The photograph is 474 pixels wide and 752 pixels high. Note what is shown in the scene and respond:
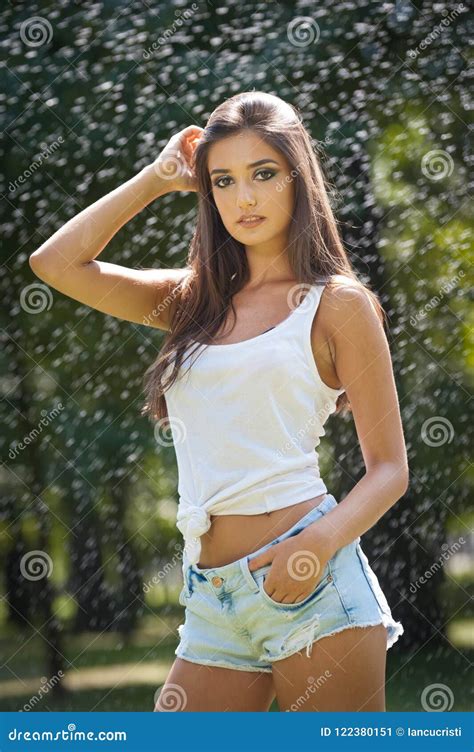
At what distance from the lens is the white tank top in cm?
218

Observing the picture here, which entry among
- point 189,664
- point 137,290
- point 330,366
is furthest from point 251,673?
point 137,290

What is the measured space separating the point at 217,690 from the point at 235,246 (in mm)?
937

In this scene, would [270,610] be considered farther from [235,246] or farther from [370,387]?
[235,246]

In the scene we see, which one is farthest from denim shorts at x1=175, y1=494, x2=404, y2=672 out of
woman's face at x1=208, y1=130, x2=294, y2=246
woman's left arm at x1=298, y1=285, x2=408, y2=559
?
woman's face at x1=208, y1=130, x2=294, y2=246

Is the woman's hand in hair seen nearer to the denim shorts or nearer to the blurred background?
the denim shorts

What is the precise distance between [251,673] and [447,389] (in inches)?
228

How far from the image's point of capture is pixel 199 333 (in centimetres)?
239

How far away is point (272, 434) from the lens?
2.19 meters

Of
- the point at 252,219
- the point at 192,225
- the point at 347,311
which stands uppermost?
the point at 252,219

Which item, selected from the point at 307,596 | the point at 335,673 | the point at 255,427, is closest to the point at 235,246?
the point at 255,427

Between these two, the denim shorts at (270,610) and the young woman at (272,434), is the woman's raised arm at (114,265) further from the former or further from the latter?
the denim shorts at (270,610)

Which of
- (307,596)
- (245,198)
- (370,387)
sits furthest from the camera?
(245,198)

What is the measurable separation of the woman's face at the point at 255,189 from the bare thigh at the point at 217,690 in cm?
88

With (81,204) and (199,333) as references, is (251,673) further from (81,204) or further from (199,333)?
(81,204)
